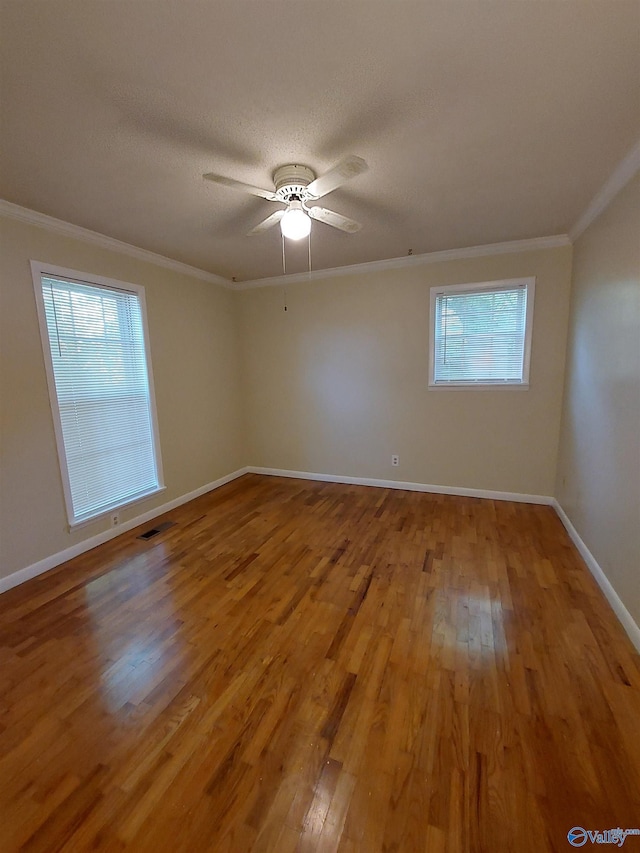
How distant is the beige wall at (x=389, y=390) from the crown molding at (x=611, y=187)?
52 cm

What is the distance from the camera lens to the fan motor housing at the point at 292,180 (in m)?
1.95

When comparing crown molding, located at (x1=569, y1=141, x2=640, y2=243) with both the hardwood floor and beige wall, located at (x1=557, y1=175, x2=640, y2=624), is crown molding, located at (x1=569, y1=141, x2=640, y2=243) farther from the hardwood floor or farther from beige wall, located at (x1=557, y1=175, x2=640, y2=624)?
the hardwood floor

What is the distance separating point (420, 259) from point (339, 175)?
2.25 meters

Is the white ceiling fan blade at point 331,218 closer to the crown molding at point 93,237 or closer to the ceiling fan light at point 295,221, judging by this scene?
the ceiling fan light at point 295,221

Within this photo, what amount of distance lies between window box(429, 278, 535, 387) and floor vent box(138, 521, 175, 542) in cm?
306

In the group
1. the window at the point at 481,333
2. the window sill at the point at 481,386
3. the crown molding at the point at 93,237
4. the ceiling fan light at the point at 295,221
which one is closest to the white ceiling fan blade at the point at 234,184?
the ceiling fan light at the point at 295,221

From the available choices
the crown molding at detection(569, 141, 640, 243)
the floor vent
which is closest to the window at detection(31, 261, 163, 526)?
the floor vent

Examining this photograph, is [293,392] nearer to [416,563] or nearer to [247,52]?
[416,563]

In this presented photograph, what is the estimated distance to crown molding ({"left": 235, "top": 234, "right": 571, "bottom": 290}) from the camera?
3260 mm

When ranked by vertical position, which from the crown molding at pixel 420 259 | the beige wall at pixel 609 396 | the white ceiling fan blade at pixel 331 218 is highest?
the crown molding at pixel 420 259

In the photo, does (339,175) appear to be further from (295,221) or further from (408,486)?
(408,486)

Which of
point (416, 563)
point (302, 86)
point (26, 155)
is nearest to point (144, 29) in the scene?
point (302, 86)

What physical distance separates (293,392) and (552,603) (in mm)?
3346

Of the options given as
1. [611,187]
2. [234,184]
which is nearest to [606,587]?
[611,187]
